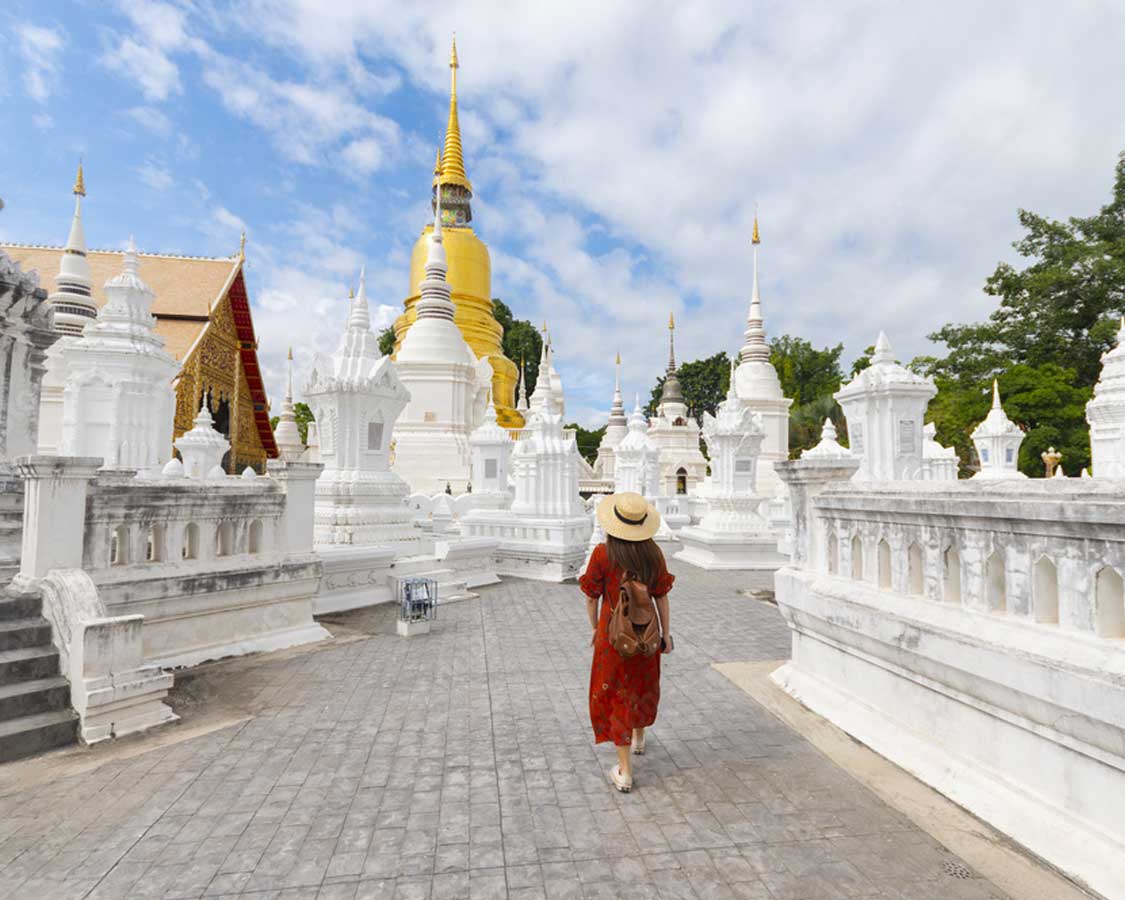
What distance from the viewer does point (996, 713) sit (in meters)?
3.32

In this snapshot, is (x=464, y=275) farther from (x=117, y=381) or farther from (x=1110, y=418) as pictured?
(x=1110, y=418)

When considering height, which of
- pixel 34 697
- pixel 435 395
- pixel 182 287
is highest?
pixel 182 287

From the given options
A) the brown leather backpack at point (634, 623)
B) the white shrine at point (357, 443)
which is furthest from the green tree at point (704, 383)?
the brown leather backpack at point (634, 623)

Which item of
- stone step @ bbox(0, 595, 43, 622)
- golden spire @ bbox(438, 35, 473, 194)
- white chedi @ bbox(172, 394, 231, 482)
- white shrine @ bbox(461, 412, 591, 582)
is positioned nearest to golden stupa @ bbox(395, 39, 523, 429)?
golden spire @ bbox(438, 35, 473, 194)

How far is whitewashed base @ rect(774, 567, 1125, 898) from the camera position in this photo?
9.07ft

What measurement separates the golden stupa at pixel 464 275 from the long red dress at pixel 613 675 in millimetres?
27787

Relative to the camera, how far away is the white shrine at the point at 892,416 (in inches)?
480

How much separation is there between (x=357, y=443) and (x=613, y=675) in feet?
26.5

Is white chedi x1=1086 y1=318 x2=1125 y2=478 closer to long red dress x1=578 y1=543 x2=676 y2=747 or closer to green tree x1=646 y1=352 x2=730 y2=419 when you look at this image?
long red dress x1=578 y1=543 x2=676 y2=747

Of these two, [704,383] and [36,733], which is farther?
[704,383]

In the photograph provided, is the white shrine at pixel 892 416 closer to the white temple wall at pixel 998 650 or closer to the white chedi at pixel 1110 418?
the white chedi at pixel 1110 418

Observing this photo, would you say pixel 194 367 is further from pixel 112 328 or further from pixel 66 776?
pixel 66 776

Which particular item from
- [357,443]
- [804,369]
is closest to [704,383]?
[804,369]

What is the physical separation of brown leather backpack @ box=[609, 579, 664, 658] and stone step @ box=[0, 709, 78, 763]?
3.61m
